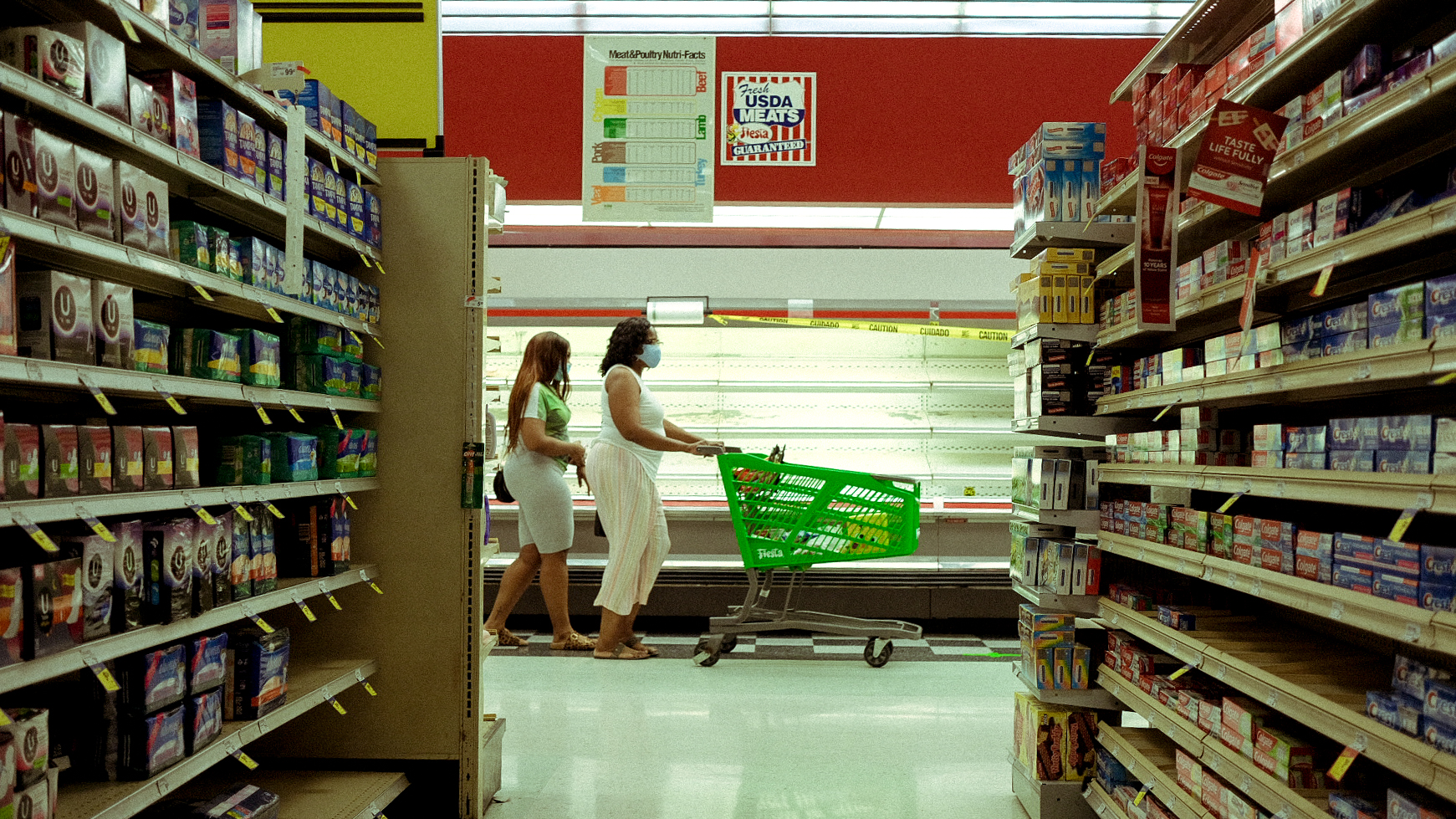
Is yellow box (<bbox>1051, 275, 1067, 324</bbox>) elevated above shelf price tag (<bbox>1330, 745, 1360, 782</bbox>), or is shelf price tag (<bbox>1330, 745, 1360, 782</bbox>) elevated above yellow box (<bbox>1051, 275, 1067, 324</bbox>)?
yellow box (<bbox>1051, 275, 1067, 324</bbox>)

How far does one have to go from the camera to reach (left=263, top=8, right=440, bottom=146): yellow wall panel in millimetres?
3152

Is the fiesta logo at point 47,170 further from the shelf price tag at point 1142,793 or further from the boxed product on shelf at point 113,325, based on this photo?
the shelf price tag at point 1142,793

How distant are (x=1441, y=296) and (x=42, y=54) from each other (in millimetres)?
2119

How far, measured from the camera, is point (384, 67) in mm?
3168

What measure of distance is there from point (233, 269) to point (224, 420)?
68 centimetres

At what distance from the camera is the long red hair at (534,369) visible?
490 centimetres

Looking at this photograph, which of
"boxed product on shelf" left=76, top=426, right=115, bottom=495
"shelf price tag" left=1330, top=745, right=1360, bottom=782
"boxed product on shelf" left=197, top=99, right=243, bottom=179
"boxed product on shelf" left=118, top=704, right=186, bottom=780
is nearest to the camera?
"shelf price tag" left=1330, top=745, right=1360, bottom=782

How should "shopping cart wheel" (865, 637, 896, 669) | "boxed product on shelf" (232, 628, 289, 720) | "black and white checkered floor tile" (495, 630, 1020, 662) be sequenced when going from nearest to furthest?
"boxed product on shelf" (232, 628, 289, 720), "shopping cart wheel" (865, 637, 896, 669), "black and white checkered floor tile" (495, 630, 1020, 662)

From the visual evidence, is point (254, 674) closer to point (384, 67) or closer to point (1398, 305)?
point (384, 67)

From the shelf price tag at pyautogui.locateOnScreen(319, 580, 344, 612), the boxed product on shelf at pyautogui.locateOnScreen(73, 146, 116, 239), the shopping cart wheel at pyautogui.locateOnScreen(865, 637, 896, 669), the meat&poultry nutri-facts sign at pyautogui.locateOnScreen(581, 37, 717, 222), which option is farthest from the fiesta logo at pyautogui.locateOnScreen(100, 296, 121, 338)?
the shopping cart wheel at pyautogui.locateOnScreen(865, 637, 896, 669)

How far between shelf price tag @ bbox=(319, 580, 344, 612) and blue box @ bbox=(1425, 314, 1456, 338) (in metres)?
2.41

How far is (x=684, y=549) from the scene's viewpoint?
5895mm

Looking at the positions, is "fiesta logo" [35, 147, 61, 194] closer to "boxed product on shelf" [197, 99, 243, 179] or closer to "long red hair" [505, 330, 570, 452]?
"boxed product on shelf" [197, 99, 243, 179]

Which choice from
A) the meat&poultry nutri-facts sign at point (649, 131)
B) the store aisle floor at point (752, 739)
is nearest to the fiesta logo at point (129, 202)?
the store aisle floor at point (752, 739)
